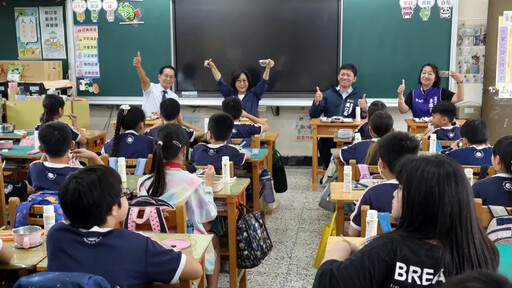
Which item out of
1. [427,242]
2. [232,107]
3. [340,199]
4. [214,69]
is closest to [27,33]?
[214,69]

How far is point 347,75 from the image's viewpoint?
6.20 metres

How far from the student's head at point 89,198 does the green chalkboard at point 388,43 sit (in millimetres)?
5329

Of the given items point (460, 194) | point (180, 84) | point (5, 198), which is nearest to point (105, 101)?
point (180, 84)

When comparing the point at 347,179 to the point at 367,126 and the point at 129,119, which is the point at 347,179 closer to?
the point at 129,119

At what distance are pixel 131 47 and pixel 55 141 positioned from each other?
13.9 ft

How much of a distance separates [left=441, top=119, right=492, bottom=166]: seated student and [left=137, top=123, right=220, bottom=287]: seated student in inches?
71.8

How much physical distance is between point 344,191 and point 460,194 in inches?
69.8

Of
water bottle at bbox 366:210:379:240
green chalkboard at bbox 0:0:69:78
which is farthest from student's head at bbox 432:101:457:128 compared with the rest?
green chalkboard at bbox 0:0:69:78

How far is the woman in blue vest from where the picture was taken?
5910mm

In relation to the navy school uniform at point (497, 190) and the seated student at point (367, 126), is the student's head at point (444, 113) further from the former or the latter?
the navy school uniform at point (497, 190)

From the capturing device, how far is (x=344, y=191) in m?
3.14

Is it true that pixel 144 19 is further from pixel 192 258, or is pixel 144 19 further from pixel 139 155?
pixel 192 258

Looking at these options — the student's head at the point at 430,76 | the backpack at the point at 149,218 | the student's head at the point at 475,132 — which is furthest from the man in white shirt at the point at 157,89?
the backpack at the point at 149,218

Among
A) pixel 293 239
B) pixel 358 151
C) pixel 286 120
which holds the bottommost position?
pixel 293 239
